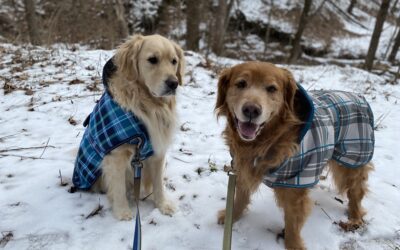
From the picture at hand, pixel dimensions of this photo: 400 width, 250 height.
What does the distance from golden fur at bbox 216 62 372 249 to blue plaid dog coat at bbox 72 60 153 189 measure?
2.15 ft

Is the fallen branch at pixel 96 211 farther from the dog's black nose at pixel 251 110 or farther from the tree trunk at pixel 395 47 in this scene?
the tree trunk at pixel 395 47

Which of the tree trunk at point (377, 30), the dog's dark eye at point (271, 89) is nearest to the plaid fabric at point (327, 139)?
the dog's dark eye at point (271, 89)

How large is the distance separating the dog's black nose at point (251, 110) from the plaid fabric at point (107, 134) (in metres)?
0.90

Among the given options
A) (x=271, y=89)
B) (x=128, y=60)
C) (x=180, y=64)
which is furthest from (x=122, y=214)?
(x=271, y=89)

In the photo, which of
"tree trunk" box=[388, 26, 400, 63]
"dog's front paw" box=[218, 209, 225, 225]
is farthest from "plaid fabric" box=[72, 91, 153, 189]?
"tree trunk" box=[388, 26, 400, 63]

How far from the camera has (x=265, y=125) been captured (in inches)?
90.9

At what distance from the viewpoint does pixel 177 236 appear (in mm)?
2594

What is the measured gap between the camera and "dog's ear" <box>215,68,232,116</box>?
2480 mm

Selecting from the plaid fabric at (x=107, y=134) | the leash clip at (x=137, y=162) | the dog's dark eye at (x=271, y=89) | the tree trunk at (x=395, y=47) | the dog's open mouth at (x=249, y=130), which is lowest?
the tree trunk at (x=395, y=47)

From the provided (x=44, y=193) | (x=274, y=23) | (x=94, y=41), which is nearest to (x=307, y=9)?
(x=274, y=23)

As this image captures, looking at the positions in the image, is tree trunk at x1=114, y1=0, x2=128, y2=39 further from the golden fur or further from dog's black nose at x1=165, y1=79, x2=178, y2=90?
the golden fur

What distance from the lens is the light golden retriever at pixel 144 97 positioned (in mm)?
2607

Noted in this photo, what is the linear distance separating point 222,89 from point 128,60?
0.79m

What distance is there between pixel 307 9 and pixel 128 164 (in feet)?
42.0
